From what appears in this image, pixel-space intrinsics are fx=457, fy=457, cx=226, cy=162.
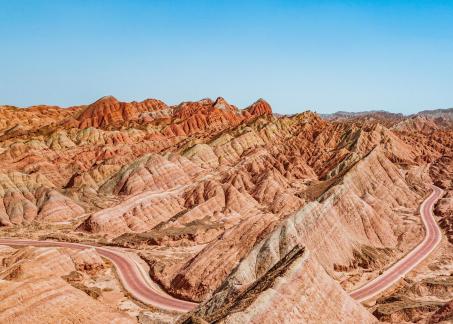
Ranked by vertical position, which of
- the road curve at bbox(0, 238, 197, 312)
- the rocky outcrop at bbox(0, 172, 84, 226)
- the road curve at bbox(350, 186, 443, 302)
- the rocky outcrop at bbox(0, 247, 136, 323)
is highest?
the rocky outcrop at bbox(0, 172, 84, 226)

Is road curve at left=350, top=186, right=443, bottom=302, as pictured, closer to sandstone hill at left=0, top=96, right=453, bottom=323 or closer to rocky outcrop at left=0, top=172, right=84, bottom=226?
sandstone hill at left=0, top=96, right=453, bottom=323

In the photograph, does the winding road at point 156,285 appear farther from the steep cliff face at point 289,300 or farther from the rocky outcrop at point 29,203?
the steep cliff face at point 289,300

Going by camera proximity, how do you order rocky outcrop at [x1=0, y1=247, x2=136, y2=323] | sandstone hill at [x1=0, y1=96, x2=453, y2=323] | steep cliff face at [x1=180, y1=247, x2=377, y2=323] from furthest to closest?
sandstone hill at [x1=0, y1=96, x2=453, y2=323] → rocky outcrop at [x1=0, y1=247, x2=136, y2=323] → steep cliff face at [x1=180, y1=247, x2=377, y2=323]

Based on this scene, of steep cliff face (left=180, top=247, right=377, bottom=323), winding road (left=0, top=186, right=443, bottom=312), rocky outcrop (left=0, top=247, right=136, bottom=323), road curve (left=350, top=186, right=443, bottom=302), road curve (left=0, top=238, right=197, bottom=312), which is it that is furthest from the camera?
road curve (left=350, top=186, right=443, bottom=302)

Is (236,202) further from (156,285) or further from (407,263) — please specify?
(156,285)

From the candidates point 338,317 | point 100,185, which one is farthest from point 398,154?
point 338,317

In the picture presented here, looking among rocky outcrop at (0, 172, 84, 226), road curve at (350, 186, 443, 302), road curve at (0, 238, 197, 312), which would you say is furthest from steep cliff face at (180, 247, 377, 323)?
rocky outcrop at (0, 172, 84, 226)

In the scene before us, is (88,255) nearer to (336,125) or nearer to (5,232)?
(5,232)

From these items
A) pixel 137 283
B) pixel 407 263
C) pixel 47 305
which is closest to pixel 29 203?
pixel 137 283
